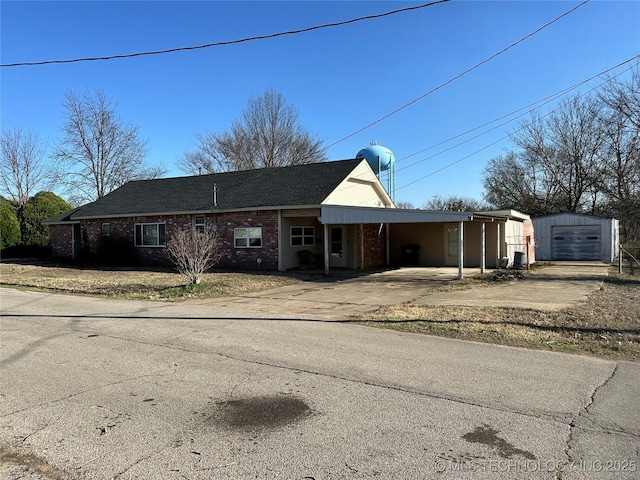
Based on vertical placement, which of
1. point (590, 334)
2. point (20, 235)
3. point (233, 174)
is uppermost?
point (233, 174)

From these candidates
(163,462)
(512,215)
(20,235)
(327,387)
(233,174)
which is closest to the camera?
(163,462)

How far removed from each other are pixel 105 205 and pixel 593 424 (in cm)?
2792

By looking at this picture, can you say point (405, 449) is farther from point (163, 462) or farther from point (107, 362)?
point (107, 362)

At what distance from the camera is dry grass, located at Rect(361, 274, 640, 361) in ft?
23.5

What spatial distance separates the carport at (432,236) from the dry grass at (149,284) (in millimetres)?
3102

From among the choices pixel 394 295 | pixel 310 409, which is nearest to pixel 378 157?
pixel 394 295

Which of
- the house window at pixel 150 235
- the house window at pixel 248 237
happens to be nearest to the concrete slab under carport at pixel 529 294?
the house window at pixel 248 237

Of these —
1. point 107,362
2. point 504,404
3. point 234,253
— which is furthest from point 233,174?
point 504,404

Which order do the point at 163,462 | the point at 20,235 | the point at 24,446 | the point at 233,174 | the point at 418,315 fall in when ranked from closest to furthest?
the point at 163,462 → the point at 24,446 → the point at 418,315 → the point at 233,174 → the point at 20,235

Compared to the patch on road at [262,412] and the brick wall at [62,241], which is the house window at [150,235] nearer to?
the brick wall at [62,241]

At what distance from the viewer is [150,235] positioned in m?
24.5

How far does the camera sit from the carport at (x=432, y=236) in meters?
17.9

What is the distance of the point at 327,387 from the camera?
5.07 metres

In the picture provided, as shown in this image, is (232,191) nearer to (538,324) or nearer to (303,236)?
(303,236)
